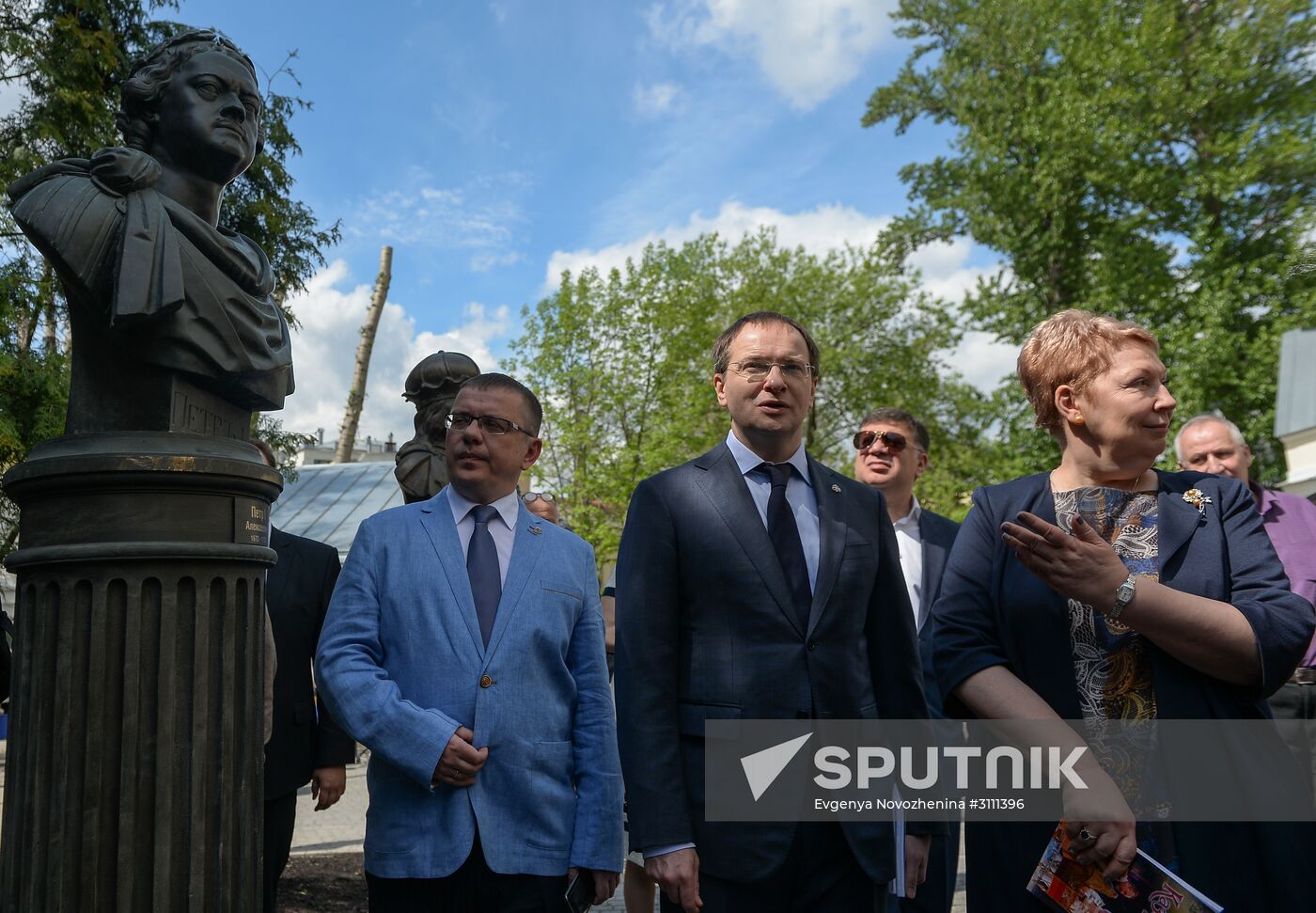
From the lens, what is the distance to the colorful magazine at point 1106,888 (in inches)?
81.7

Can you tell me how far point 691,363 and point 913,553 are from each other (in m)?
22.5

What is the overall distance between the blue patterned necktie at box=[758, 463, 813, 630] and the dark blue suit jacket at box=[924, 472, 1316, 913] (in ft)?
1.14

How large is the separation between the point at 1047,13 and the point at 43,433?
1978cm

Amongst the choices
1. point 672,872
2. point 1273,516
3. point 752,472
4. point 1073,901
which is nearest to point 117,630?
point 672,872

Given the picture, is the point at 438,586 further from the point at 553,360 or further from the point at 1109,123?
the point at 553,360

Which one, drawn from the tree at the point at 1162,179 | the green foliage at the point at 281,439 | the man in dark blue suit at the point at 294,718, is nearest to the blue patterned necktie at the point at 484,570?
the man in dark blue suit at the point at 294,718

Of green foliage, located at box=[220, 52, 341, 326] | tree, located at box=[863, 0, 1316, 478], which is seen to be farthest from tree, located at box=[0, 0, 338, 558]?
tree, located at box=[863, 0, 1316, 478]

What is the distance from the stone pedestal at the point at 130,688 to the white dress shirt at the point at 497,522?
671 millimetres

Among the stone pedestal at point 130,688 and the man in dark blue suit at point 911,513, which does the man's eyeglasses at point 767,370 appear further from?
the man in dark blue suit at point 911,513

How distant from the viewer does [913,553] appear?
493 cm

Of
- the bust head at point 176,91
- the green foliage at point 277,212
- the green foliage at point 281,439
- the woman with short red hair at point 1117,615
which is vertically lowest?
the woman with short red hair at point 1117,615

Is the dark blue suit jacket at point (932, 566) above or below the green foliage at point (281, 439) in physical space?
below

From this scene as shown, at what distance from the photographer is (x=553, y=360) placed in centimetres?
2684

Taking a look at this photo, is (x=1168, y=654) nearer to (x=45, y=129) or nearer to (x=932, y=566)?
(x=932, y=566)
